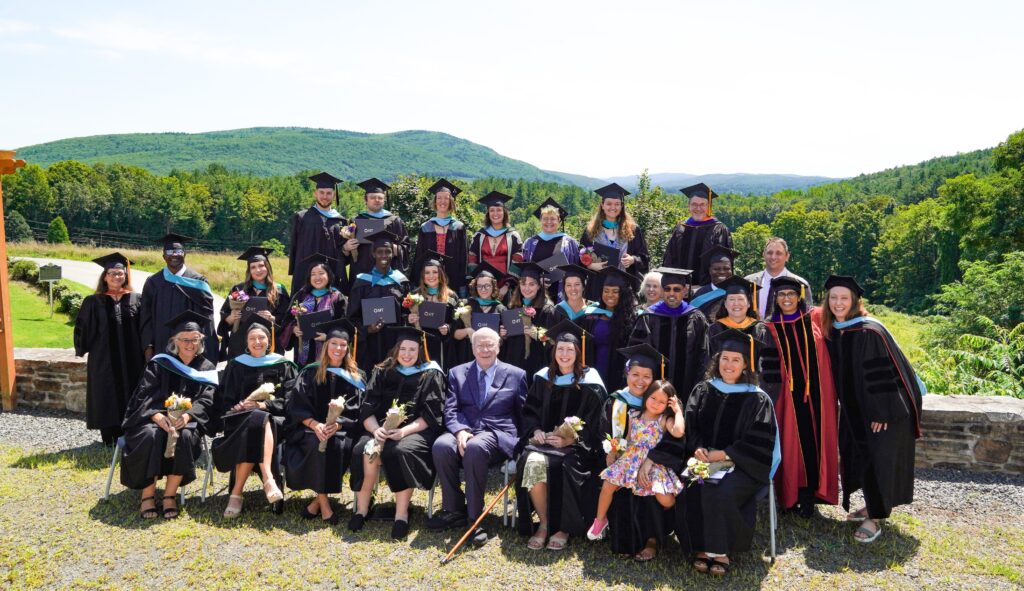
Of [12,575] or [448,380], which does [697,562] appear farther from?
[12,575]

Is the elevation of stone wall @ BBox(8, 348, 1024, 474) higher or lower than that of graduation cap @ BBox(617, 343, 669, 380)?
lower

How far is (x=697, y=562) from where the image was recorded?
186 inches

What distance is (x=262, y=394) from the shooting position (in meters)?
5.89

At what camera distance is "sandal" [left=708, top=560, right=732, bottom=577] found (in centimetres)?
466

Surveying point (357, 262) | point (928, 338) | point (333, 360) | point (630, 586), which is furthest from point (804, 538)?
point (928, 338)

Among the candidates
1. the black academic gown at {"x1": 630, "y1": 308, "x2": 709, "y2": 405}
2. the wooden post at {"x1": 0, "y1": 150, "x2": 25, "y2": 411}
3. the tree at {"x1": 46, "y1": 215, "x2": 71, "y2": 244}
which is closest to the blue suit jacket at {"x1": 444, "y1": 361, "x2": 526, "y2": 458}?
the black academic gown at {"x1": 630, "y1": 308, "x2": 709, "y2": 405}

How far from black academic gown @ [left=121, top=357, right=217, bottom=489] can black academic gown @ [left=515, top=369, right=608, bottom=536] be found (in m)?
2.74

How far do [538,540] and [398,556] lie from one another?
1.02 m

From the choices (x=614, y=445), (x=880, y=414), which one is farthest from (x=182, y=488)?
(x=880, y=414)

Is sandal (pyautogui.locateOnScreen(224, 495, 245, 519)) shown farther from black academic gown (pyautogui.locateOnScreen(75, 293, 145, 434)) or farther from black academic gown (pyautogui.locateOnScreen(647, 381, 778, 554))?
black academic gown (pyautogui.locateOnScreen(647, 381, 778, 554))

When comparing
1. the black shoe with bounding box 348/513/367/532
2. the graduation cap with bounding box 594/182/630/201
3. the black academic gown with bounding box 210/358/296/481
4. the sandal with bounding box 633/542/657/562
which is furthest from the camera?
the graduation cap with bounding box 594/182/630/201

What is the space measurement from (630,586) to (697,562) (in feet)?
1.75

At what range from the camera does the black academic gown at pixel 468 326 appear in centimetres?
704

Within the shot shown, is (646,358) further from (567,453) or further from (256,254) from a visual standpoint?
(256,254)
